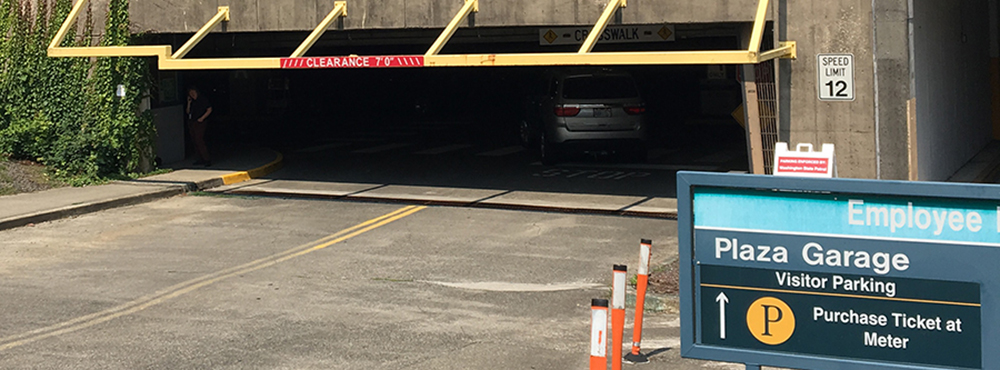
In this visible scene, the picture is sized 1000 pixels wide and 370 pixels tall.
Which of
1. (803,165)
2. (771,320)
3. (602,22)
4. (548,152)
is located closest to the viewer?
(771,320)

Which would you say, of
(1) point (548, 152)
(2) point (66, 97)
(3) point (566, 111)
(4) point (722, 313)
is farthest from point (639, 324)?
(2) point (66, 97)

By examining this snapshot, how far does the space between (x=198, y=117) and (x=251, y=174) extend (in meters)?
1.59

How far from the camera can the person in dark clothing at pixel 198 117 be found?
65.7 ft

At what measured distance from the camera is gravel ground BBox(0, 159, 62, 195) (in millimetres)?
17062

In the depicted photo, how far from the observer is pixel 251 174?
19.5 m

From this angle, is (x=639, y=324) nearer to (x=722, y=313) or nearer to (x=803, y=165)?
(x=722, y=313)

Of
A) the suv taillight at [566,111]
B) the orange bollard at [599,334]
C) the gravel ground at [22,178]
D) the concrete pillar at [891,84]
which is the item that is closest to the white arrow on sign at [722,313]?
the orange bollard at [599,334]

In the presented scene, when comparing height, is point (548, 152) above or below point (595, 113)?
below

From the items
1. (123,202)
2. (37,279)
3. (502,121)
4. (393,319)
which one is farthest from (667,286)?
(502,121)

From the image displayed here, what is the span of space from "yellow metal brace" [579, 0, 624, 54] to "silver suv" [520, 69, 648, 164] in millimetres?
4923

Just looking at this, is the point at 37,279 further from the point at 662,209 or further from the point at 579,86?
the point at 579,86

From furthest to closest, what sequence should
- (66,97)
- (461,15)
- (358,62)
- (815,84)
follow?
1. (66,97)
2. (461,15)
3. (358,62)
4. (815,84)

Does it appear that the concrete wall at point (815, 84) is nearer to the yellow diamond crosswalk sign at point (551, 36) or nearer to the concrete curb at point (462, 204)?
the concrete curb at point (462, 204)

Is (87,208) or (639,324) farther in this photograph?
(87,208)
